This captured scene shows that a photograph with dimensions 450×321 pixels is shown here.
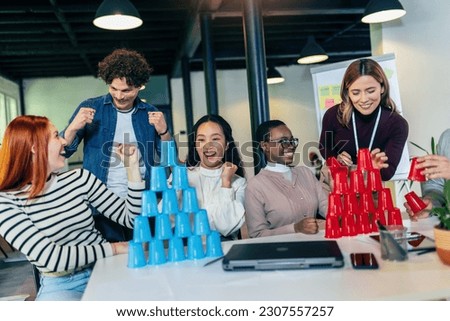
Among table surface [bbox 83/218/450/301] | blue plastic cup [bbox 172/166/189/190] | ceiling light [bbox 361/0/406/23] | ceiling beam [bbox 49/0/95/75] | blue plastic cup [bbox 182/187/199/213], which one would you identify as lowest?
table surface [bbox 83/218/450/301]

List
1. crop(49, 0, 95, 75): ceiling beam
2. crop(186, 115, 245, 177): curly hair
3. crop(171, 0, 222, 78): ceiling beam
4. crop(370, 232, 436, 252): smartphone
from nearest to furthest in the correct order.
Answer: crop(370, 232, 436, 252): smartphone → crop(186, 115, 245, 177): curly hair → crop(171, 0, 222, 78): ceiling beam → crop(49, 0, 95, 75): ceiling beam

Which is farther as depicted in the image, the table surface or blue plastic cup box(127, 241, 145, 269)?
blue plastic cup box(127, 241, 145, 269)

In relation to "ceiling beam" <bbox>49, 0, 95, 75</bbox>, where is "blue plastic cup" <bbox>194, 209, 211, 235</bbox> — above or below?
below

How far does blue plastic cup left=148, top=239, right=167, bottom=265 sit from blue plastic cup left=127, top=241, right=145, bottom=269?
28 millimetres

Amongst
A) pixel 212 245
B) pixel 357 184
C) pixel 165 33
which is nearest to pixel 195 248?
pixel 212 245

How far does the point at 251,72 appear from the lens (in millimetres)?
3629

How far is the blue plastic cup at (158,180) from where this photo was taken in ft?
4.74

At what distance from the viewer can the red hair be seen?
1532 mm

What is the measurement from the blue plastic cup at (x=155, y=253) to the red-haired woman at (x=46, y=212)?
0.18 meters

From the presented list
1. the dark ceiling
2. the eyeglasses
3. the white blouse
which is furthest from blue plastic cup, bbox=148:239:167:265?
the dark ceiling

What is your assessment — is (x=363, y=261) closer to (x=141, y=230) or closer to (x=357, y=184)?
(x=357, y=184)

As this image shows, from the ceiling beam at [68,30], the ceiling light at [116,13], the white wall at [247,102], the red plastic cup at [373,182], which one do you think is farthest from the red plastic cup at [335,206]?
the white wall at [247,102]

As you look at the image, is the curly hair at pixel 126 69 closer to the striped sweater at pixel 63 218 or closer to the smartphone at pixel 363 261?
the striped sweater at pixel 63 218

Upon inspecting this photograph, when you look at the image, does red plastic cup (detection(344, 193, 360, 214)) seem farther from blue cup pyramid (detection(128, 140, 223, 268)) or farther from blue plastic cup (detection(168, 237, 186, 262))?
blue plastic cup (detection(168, 237, 186, 262))
